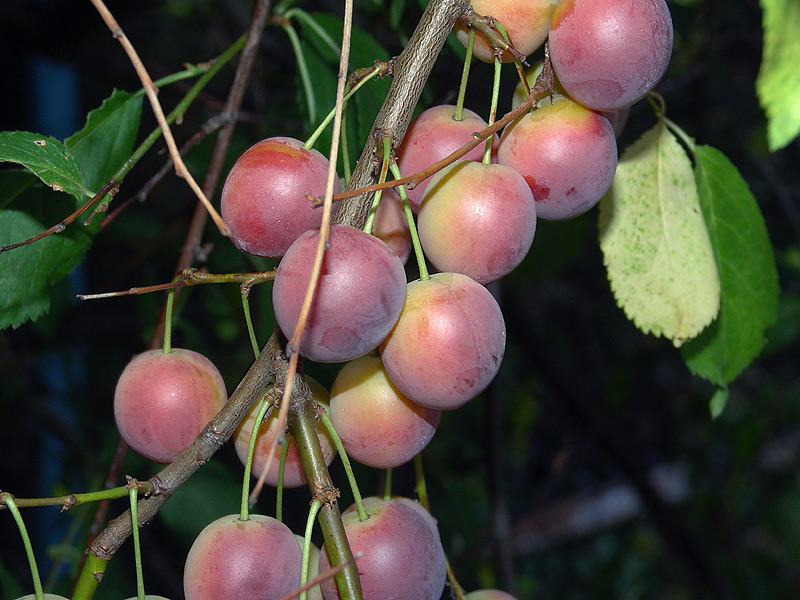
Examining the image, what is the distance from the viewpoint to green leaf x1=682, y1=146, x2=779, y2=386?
37.3 inches

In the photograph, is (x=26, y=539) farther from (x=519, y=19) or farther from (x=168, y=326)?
(x=519, y=19)

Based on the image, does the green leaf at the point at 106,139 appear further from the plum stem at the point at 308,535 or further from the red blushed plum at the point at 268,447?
the plum stem at the point at 308,535

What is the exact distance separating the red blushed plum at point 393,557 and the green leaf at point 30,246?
0.46 meters

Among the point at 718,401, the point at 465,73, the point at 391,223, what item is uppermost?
the point at 465,73

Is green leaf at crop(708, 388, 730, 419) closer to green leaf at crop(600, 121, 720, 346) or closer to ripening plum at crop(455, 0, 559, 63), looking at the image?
green leaf at crop(600, 121, 720, 346)

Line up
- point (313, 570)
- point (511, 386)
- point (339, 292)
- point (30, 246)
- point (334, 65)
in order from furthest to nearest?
point (511, 386)
point (334, 65)
point (30, 246)
point (313, 570)
point (339, 292)

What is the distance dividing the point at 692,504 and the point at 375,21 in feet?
6.40

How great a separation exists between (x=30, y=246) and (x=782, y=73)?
77 centimetres

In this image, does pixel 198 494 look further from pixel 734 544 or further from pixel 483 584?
pixel 734 544

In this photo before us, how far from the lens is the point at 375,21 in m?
1.61

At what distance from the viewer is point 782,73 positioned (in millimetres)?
618

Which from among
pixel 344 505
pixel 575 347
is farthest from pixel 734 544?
pixel 344 505

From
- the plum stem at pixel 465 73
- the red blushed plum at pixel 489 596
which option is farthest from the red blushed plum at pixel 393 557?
the plum stem at pixel 465 73

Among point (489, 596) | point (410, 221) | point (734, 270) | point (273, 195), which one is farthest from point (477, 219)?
point (734, 270)
